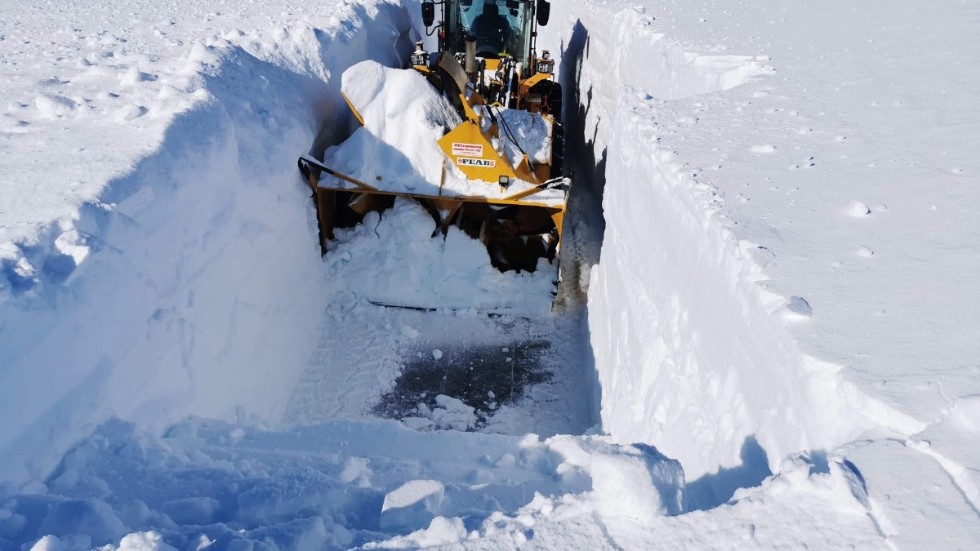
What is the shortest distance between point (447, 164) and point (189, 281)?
104 inches

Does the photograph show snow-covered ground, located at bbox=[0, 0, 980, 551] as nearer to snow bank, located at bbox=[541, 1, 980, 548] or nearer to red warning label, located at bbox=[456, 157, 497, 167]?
snow bank, located at bbox=[541, 1, 980, 548]

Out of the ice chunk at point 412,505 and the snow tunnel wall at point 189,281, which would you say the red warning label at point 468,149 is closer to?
the snow tunnel wall at point 189,281

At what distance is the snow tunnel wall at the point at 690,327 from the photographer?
6.94ft

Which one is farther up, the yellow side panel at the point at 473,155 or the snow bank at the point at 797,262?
the snow bank at the point at 797,262

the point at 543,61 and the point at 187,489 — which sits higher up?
the point at 543,61

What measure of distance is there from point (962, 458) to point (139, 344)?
11.4ft

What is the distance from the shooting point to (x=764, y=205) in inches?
118

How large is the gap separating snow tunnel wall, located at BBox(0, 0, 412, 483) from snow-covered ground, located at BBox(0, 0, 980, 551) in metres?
0.02

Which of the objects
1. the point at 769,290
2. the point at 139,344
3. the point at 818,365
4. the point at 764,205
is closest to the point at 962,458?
the point at 818,365

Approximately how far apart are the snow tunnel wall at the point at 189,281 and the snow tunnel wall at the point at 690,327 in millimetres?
2521

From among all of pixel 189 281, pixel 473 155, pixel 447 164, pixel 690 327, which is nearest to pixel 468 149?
pixel 473 155

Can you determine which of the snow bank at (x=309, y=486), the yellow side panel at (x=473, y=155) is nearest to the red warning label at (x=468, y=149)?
the yellow side panel at (x=473, y=155)

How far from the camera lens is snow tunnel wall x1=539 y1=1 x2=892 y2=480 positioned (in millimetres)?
2115

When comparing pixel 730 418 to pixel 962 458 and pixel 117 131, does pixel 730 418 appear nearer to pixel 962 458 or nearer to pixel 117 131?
pixel 962 458
